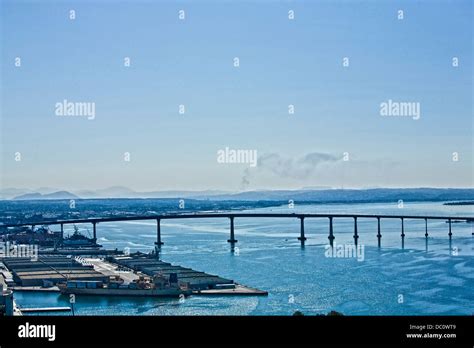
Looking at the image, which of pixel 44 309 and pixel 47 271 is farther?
pixel 47 271

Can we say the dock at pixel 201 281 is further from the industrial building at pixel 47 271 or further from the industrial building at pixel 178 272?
the industrial building at pixel 47 271

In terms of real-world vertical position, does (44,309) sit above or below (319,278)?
above

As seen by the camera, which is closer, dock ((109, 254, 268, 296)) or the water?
the water

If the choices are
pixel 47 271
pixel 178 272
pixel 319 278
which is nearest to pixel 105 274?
pixel 47 271

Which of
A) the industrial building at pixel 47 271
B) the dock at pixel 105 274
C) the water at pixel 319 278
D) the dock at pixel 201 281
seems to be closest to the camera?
the water at pixel 319 278

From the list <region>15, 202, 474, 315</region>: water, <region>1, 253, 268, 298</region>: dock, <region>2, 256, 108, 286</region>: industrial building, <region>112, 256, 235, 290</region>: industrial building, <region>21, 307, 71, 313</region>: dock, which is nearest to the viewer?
<region>21, 307, 71, 313</region>: dock

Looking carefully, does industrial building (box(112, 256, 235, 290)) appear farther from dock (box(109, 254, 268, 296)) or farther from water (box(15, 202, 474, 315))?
water (box(15, 202, 474, 315))

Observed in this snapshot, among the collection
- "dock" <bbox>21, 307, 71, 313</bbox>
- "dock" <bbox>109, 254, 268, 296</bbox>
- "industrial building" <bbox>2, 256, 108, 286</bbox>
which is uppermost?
"dock" <bbox>21, 307, 71, 313</bbox>

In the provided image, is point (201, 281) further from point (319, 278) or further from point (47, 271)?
point (47, 271)

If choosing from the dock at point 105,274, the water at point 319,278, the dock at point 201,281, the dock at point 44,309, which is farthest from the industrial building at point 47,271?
the dock at point 44,309

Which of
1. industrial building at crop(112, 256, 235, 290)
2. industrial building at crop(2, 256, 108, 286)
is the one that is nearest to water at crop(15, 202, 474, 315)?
industrial building at crop(112, 256, 235, 290)

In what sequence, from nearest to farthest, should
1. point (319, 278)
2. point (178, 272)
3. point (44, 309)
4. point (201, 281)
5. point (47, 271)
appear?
point (44, 309)
point (201, 281)
point (319, 278)
point (178, 272)
point (47, 271)
